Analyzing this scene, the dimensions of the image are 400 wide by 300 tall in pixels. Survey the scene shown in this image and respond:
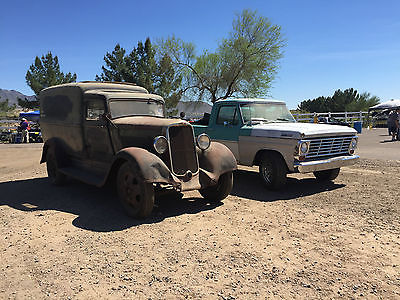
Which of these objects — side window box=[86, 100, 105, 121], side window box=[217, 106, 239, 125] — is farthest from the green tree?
side window box=[217, 106, 239, 125]

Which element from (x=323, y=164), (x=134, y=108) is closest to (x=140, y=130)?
(x=134, y=108)

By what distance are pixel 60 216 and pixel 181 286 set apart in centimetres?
313

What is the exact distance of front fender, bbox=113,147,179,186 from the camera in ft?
16.2

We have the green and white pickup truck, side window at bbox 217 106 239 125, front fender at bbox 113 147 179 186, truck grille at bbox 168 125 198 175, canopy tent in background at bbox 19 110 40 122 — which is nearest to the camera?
front fender at bbox 113 147 179 186

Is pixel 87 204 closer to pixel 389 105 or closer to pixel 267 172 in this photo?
pixel 267 172

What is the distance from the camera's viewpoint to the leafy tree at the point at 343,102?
4075 centimetres

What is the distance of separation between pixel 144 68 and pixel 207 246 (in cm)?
3112

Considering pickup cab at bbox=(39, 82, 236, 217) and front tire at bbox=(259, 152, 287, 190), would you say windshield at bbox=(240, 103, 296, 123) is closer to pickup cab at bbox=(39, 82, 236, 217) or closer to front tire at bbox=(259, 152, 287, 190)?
front tire at bbox=(259, 152, 287, 190)

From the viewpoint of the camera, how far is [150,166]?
502 centimetres

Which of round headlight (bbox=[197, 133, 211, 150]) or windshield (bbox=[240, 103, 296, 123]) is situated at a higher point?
windshield (bbox=[240, 103, 296, 123])

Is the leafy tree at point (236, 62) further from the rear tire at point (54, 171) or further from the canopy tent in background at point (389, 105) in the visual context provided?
the rear tire at point (54, 171)

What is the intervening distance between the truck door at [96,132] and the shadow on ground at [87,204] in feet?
2.68

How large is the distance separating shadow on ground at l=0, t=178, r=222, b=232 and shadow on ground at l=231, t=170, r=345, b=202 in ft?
3.41

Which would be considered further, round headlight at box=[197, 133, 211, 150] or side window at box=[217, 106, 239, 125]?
side window at box=[217, 106, 239, 125]
